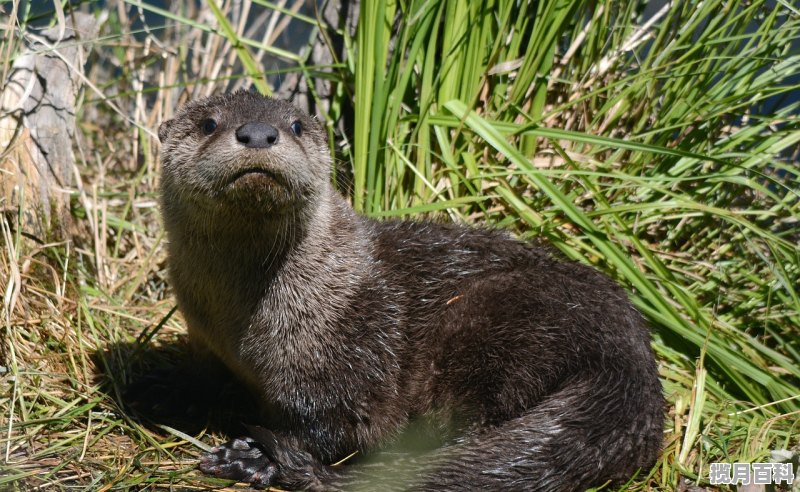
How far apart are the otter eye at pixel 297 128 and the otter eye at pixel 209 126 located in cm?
24

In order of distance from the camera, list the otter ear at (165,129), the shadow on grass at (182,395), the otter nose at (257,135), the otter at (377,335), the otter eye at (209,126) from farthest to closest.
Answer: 1. the shadow on grass at (182,395)
2. the otter ear at (165,129)
3. the otter eye at (209,126)
4. the otter at (377,335)
5. the otter nose at (257,135)

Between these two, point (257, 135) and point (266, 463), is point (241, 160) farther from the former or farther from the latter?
point (266, 463)

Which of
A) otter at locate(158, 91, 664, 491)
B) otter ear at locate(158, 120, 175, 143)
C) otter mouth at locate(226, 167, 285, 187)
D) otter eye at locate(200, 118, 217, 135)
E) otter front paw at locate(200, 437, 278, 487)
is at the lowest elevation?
otter front paw at locate(200, 437, 278, 487)

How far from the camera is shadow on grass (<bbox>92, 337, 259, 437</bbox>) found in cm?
329

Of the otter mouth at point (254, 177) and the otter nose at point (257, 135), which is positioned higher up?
the otter nose at point (257, 135)

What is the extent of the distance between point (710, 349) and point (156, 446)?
201 centimetres

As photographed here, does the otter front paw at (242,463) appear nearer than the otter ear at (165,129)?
Yes

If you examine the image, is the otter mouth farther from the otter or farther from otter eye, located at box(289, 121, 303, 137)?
→ otter eye, located at box(289, 121, 303, 137)

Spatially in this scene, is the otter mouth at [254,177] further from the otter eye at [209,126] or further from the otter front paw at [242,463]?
the otter front paw at [242,463]

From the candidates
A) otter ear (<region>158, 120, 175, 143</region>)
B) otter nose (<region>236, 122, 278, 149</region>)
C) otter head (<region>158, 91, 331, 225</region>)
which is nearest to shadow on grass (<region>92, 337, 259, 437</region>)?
otter head (<region>158, 91, 331, 225</region>)

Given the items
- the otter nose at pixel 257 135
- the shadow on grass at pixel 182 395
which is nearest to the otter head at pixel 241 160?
the otter nose at pixel 257 135

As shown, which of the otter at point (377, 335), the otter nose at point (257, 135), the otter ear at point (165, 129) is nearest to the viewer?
the otter nose at point (257, 135)

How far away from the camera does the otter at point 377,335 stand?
105 inches

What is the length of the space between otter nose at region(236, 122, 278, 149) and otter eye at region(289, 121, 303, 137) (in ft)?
1.01
